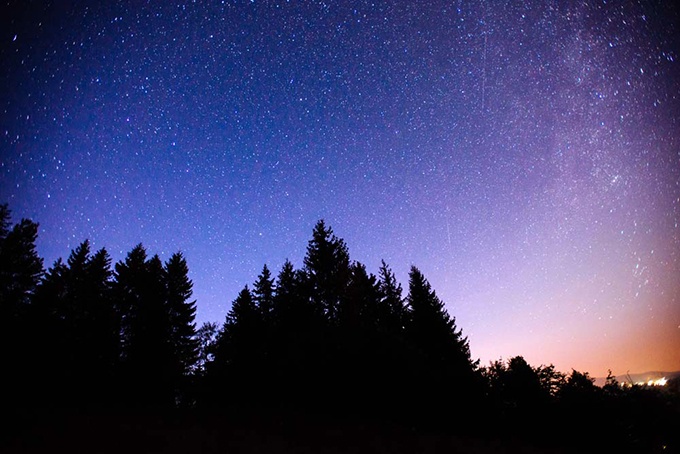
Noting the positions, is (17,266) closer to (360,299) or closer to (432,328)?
(360,299)

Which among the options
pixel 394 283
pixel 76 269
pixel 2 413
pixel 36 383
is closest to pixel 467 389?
pixel 394 283

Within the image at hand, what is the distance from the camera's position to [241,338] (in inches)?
995

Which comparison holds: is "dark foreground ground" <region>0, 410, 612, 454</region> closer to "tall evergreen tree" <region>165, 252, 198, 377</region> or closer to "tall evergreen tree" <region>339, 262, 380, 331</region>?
"tall evergreen tree" <region>339, 262, 380, 331</region>

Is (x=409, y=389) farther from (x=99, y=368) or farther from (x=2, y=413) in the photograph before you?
(x=99, y=368)

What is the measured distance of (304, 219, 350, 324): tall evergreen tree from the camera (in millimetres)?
21812

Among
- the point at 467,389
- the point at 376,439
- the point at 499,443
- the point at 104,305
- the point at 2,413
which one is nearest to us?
the point at 376,439

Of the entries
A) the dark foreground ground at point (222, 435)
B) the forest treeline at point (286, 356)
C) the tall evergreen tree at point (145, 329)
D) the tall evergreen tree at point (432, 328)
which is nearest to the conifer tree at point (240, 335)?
the forest treeline at point (286, 356)

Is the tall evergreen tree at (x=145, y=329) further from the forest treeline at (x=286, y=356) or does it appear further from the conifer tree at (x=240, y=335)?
the conifer tree at (x=240, y=335)

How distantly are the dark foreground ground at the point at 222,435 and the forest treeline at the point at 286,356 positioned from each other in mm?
792

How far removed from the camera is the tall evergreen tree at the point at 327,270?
2181 cm

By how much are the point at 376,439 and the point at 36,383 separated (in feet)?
63.4

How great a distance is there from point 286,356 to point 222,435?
13.3 ft

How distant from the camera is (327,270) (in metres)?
23.3

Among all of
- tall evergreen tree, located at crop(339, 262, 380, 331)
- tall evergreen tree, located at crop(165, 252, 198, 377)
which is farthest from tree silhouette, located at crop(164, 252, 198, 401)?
tall evergreen tree, located at crop(339, 262, 380, 331)
